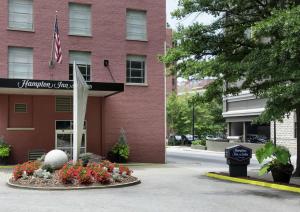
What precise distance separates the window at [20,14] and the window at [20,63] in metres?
1.39

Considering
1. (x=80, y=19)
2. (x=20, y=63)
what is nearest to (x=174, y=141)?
(x=80, y=19)

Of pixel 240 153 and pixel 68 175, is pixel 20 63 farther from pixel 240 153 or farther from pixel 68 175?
pixel 240 153

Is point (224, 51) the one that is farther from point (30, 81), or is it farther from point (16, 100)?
point (16, 100)

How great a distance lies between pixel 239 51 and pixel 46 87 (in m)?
10.9

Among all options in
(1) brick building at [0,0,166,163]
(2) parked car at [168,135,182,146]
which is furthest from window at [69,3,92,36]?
(2) parked car at [168,135,182,146]

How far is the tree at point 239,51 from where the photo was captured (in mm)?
17328

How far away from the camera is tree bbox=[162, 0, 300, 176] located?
1733 centimetres

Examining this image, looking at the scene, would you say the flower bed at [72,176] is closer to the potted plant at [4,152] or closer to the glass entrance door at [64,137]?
the potted plant at [4,152]

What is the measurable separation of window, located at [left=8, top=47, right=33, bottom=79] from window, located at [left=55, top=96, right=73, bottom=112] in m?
2.28

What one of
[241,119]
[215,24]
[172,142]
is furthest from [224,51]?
[172,142]

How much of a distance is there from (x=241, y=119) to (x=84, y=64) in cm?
2426

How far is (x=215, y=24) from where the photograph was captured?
2141 cm

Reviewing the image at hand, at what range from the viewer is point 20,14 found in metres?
30.4

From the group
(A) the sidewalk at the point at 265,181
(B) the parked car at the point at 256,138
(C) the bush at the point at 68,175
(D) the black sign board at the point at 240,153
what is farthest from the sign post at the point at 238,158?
(B) the parked car at the point at 256,138
